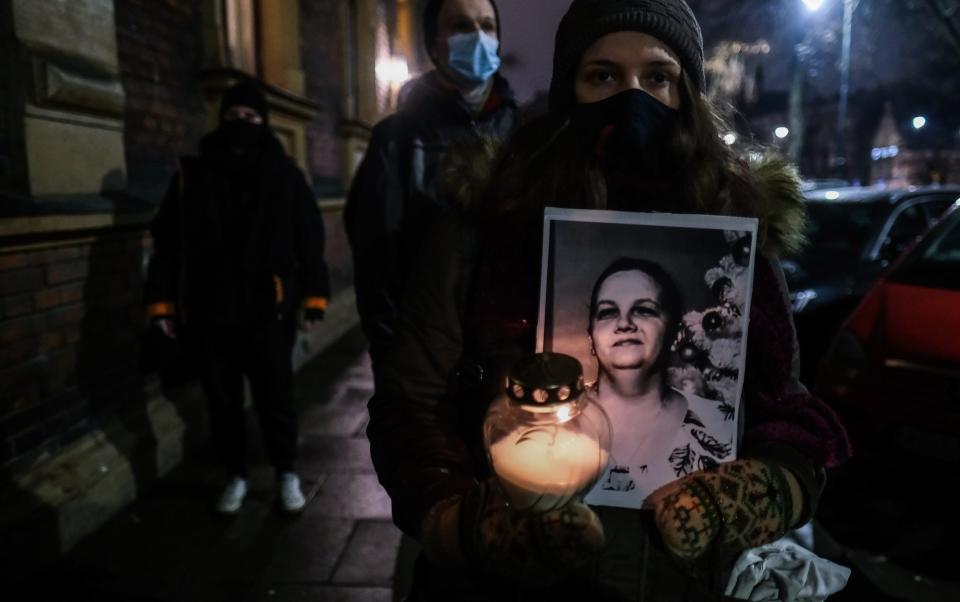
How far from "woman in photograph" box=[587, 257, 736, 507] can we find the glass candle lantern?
0.64 ft

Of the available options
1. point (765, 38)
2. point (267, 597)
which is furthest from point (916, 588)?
point (765, 38)

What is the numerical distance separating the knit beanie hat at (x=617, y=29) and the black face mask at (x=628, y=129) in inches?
3.9

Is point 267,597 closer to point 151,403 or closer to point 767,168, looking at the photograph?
point 151,403

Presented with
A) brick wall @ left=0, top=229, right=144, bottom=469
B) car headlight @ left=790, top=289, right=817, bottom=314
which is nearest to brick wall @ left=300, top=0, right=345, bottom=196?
brick wall @ left=0, top=229, right=144, bottom=469

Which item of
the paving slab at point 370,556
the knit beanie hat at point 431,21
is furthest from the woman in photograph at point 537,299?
the paving slab at point 370,556

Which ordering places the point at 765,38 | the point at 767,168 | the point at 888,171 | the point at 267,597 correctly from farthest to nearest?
the point at 888,171, the point at 765,38, the point at 267,597, the point at 767,168

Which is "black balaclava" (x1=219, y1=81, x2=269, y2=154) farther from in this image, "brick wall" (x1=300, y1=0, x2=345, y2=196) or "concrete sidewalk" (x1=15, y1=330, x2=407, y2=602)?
"brick wall" (x1=300, y1=0, x2=345, y2=196)

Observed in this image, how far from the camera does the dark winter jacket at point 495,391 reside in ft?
3.46

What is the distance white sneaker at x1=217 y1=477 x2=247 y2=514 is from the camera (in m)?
3.30

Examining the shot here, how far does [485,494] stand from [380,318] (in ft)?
4.99

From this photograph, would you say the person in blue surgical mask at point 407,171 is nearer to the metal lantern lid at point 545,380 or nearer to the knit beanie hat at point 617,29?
the knit beanie hat at point 617,29

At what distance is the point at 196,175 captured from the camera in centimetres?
312

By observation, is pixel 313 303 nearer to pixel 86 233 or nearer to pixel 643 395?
pixel 86 233

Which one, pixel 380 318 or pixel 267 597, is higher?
pixel 380 318
